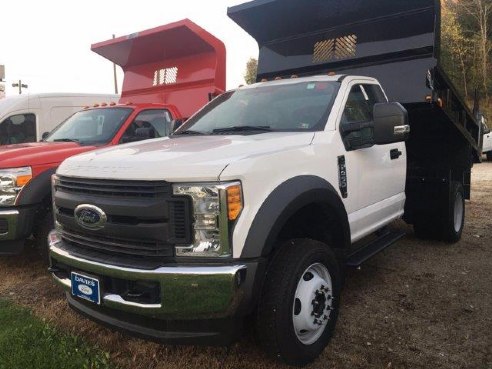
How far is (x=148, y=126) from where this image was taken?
5758 millimetres

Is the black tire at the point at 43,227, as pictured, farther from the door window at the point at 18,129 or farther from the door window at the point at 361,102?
the door window at the point at 18,129

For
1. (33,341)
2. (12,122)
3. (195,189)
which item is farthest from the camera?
(12,122)

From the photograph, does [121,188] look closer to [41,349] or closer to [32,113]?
[41,349]

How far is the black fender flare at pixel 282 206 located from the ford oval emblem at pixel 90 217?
0.84 metres

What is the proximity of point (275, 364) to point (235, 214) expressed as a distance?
3.47 feet

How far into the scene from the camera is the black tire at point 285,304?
2.46 meters

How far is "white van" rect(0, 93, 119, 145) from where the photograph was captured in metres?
7.98

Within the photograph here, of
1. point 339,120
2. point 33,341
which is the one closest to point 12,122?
point 33,341

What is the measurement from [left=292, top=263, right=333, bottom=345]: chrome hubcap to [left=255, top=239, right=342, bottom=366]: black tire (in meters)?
0.04

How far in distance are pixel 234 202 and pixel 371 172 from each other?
179 centimetres

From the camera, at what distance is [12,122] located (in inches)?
316

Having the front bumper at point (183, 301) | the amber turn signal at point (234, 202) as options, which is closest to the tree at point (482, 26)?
the amber turn signal at point (234, 202)

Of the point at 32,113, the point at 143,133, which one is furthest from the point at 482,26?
the point at 143,133

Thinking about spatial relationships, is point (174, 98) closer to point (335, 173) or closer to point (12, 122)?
point (12, 122)
